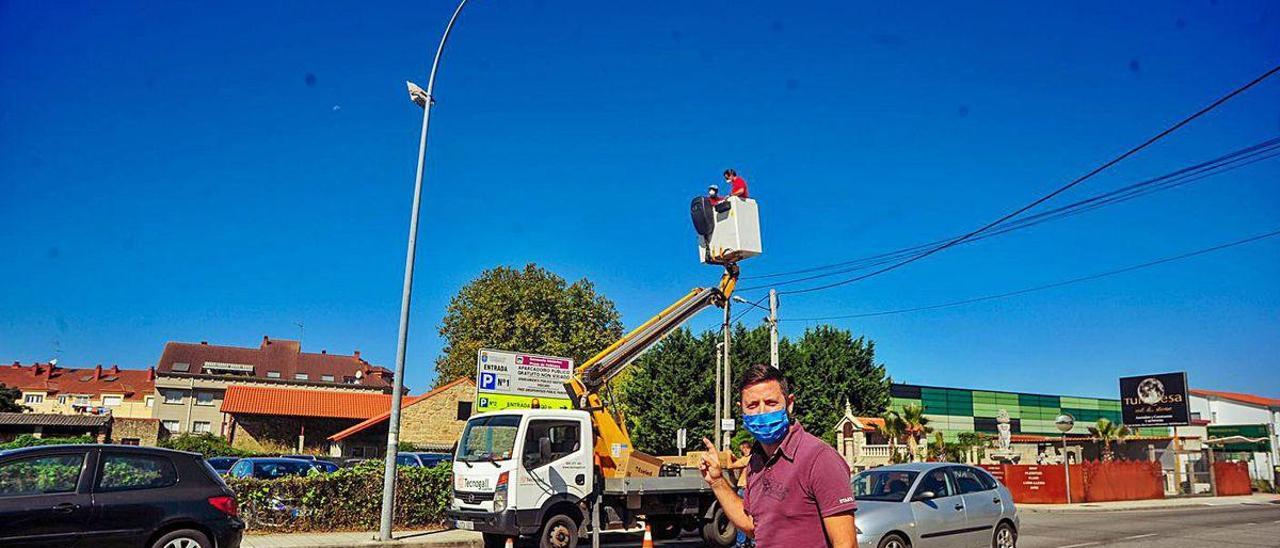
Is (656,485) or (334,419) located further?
(334,419)

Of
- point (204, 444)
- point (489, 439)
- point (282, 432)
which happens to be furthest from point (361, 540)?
point (282, 432)

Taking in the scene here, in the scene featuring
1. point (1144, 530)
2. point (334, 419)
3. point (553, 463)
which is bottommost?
point (1144, 530)

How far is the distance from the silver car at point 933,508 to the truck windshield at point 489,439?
541 centimetres

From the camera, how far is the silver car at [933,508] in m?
11.0

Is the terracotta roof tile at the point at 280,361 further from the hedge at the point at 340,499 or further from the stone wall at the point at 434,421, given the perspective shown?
the hedge at the point at 340,499

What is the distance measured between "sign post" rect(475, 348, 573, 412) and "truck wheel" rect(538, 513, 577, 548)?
8.63m

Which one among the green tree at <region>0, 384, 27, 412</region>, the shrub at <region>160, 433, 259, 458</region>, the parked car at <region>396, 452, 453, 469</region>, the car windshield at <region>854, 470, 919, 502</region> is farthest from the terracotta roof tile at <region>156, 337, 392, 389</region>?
the car windshield at <region>854, 470, 919, 502</region>

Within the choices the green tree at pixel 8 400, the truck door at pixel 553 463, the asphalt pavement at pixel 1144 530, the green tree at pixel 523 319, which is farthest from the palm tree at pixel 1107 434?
the green tree at pixel 8 400

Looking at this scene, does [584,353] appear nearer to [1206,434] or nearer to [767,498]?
[1206,434]

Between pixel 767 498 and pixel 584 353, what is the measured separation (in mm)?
51804

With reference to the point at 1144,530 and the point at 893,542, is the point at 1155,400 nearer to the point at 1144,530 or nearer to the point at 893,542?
the point at 1144,530

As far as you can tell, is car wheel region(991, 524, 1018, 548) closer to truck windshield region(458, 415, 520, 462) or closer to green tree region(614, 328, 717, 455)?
truck windshield region(458, 415, 520, 462)

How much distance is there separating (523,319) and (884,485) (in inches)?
1673

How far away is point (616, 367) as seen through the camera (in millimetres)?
16094
